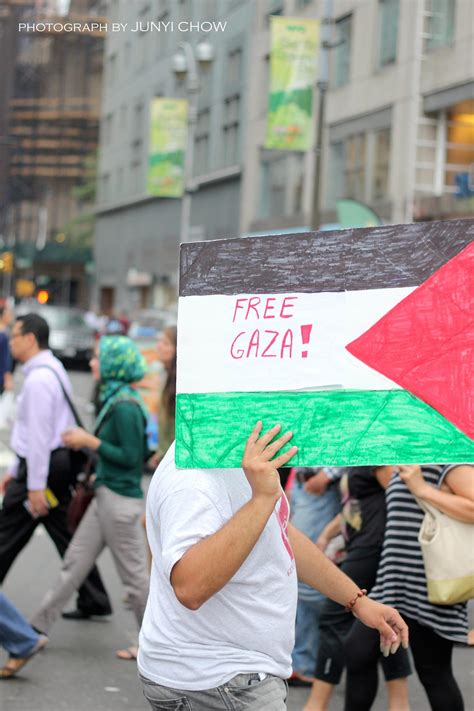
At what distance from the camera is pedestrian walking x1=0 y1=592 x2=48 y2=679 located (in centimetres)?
643

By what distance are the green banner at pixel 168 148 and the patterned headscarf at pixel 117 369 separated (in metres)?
23.3

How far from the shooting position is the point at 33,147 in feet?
268

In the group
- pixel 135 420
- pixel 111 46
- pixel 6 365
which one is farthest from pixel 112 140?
pixel 135 420

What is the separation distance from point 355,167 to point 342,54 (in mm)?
2974

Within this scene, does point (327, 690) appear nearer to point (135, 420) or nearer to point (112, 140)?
point (135, 420)

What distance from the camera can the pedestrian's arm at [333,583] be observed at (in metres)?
3.52

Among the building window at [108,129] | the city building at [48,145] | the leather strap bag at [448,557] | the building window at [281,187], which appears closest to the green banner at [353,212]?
the leather strap bag at [448,557]

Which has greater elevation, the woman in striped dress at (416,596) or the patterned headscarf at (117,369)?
the patterned headscarf at (117,369)

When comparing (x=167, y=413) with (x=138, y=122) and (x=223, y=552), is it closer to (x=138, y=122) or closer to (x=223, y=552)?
(x=223, y=552)

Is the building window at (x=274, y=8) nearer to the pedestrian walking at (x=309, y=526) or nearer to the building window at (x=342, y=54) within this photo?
the building window at (x=342, y=54)

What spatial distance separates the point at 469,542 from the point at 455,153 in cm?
2469

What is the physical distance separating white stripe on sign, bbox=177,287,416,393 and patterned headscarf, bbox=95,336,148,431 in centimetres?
418

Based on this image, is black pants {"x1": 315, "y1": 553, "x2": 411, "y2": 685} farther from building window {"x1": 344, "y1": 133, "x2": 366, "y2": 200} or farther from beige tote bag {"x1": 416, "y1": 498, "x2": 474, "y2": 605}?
building window {"x1": 344, "y1": 133, "x2": 366, "y2": 200}

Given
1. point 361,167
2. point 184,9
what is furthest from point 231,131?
point 361,167
